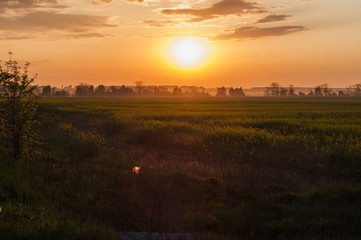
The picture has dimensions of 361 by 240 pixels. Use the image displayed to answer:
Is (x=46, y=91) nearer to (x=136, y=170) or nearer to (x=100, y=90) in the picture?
(x=100, y=90)

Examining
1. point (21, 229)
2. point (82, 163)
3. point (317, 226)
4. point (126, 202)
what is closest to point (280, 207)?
point (317, 226)

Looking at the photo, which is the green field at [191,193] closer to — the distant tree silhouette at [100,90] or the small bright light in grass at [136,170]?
the small bright light in grass at [136,170]

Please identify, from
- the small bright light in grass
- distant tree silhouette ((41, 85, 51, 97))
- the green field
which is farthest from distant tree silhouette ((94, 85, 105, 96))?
the small bright light in grass

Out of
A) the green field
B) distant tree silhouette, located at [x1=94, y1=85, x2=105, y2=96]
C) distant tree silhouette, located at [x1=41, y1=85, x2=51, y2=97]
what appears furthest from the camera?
distant tree silhouette, located at [x1=94, y1=85, x2=105, y2=96]

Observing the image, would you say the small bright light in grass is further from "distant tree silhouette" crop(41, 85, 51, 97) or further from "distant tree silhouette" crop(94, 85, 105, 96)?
"distant tree silhouette" crop(41, 85, 51, 97)

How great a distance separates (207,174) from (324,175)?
14.4ft

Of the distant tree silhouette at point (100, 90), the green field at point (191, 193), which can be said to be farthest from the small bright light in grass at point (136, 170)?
the distant tree silhouette at point (100, 90)

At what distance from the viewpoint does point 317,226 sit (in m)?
6.99

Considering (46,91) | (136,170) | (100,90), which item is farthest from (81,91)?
(136,170)

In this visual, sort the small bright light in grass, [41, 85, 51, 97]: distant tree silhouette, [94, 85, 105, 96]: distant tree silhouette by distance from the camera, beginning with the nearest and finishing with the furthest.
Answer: the small bright light in grass < [41, 85, 51, 97]: distant tree silhouette < [94, 85, 105, 96]: distant tree silhouette

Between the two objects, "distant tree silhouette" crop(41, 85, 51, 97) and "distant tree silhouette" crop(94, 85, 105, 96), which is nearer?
"distant tree silhouette" crop(41, 85, 51, 97)

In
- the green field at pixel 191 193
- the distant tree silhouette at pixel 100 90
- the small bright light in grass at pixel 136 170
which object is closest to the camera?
the green field at pixel 191 193

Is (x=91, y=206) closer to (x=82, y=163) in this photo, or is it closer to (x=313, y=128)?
(x=82, y=163)

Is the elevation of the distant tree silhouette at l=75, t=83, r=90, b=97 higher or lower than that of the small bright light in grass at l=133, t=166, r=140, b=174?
higher
